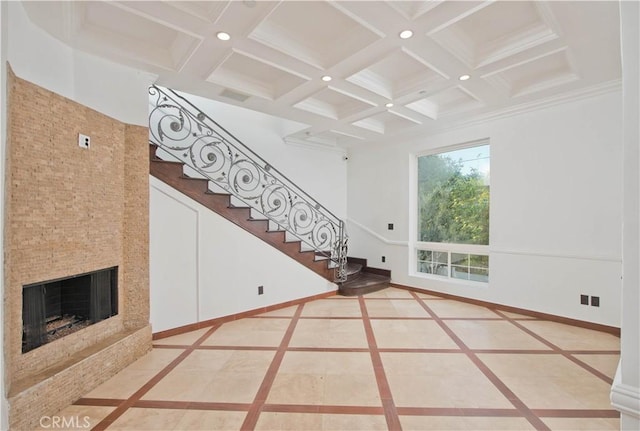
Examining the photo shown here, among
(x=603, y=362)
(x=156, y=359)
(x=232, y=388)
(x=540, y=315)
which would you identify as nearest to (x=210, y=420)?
(x=232, y=388)

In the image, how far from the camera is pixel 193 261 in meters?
3.52

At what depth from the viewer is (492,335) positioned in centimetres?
342

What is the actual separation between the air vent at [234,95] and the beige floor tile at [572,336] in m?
4.84

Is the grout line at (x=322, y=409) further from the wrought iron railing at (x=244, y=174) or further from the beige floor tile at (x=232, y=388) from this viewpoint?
the wrought iron railing at (x=244, y=174)

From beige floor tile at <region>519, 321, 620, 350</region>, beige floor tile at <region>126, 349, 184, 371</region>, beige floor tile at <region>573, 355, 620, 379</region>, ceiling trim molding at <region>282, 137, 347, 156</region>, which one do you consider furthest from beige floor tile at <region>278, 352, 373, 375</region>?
ceiling trim molding at <region>282, 137, 347, 156</region>

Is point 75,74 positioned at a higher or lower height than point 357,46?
lower

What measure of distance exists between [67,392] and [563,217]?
5.68 m

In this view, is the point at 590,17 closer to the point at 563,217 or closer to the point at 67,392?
the point at 563,217

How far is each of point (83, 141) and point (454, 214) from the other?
17.3 ft

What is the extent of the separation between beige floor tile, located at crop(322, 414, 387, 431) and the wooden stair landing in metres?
2.66

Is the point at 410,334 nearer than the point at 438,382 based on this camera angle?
No

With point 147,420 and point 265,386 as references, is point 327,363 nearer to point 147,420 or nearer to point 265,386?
point 265,386

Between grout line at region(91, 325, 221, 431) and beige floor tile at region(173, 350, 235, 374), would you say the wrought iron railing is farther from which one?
grout line at region(91, 325, 221, 431)

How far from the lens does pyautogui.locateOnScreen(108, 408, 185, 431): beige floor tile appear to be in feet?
6.33
